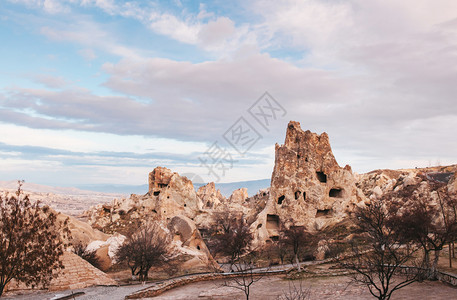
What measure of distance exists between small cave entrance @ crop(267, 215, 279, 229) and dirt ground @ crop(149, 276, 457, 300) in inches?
1249

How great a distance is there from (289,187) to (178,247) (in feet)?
82.8

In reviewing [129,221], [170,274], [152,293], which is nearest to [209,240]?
[129,221]

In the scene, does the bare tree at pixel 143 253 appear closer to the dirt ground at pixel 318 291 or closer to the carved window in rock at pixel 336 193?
the dirt ground at pixel 318 291

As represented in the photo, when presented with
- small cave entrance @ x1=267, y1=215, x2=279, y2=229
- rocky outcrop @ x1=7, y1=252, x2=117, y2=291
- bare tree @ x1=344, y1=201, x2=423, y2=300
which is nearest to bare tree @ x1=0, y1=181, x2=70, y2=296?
rocky outcrop @ x1=7, y1=252, x2=117, y2=291

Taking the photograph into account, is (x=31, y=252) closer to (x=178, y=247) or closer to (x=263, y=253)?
(x=178, y=247)

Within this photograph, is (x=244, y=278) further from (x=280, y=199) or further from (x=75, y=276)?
(x=280, y=199)

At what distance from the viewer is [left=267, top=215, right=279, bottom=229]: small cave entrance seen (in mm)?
57897

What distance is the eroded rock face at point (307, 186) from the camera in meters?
55.7

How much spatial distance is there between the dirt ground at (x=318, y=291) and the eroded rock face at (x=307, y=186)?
29.4 meters

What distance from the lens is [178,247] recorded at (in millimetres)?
37844

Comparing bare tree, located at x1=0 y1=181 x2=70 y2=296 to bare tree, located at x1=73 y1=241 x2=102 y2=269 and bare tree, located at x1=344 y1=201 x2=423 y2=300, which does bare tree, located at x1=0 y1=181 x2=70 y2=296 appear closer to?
bare tree, located at x1=344 y1=201 x2=423 y2=300

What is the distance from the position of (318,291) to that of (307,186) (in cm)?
3627

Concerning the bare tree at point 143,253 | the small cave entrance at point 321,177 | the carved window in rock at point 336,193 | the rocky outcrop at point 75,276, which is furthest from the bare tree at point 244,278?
the small cave entrance at point 321,177

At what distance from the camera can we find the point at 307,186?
56938 mm
